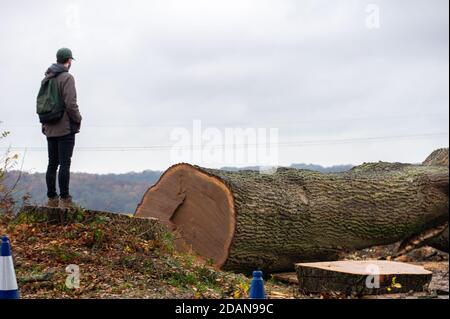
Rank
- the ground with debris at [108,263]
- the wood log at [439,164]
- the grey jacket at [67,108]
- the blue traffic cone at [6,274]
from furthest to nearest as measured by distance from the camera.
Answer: the wood log at [439,164], the grey jacket at [67,108], the ground with debris at [108,263], the blue traffic cone at [6,274]

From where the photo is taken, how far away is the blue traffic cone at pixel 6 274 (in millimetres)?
5535

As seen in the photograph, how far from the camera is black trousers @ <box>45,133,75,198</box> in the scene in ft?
28.5

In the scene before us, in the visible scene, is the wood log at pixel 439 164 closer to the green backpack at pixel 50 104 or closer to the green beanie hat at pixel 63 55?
the green backpack at pixel 50 104

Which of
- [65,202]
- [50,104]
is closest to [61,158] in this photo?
[65,202]

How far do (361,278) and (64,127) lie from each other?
14.1 ft

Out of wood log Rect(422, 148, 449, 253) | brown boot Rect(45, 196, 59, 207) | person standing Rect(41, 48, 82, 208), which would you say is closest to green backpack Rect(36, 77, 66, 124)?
person standing Rect(41, 48, 82, 208)

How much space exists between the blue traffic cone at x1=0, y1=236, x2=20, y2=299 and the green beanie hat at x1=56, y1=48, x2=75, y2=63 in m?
3.87

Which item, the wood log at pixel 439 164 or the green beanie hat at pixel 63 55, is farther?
the wood log at pixel 439 164

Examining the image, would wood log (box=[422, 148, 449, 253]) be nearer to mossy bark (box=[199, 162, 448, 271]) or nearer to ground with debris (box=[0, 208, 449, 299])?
mossy bark (box=[199, 162, 448, 271])

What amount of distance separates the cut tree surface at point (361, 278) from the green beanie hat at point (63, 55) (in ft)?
13.7

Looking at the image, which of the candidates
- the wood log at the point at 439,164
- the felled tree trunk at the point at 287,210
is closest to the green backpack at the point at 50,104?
the felled tree trunk at the point at 287,210

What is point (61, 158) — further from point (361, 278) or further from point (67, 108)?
point (361, 278)
